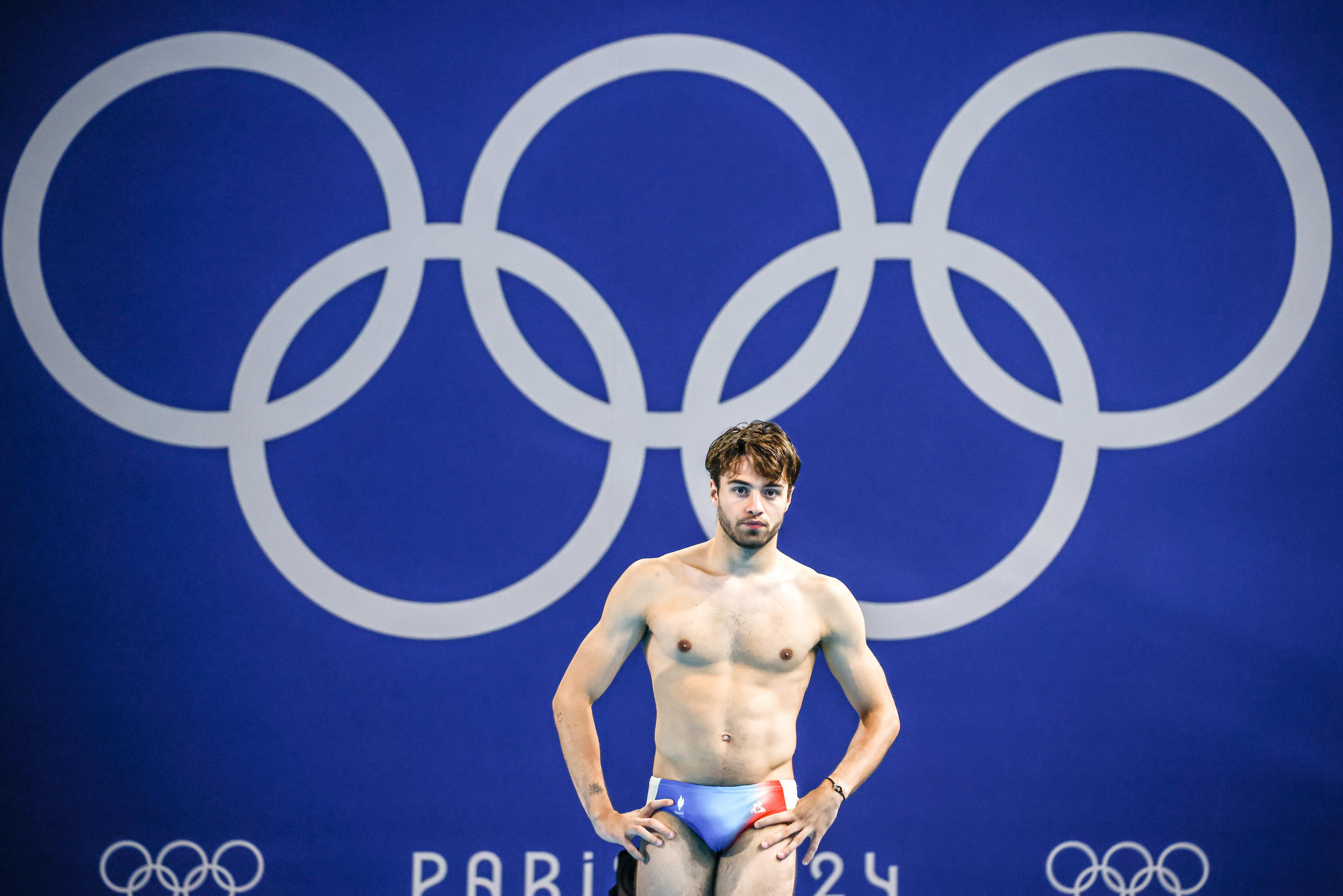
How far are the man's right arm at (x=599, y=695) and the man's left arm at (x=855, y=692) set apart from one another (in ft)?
1.48

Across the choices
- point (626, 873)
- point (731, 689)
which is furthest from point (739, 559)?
point (626, 873)

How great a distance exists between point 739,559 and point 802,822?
0.76 meters

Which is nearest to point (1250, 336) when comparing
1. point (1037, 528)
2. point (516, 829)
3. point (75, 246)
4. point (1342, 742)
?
point (1037, 528)

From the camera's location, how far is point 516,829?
457cm

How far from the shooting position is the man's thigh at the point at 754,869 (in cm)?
303

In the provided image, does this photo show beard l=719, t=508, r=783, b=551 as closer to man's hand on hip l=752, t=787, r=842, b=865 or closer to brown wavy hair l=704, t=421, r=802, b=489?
brown wavy hair l=704, t=421, r=802, b=489

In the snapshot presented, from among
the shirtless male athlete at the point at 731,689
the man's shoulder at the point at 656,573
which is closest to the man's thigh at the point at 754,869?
the shirtless male athlete at the point at 731,689

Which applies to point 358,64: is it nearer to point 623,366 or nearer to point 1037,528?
point 623,366

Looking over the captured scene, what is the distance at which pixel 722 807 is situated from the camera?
10.2ft

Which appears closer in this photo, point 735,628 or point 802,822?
point 802,822

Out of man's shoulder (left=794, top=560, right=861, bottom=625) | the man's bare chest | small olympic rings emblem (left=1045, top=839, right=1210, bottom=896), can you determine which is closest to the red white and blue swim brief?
the man's bare chest

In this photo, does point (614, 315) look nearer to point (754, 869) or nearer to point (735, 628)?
point (735, 628)

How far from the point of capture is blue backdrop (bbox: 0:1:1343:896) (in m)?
4.57

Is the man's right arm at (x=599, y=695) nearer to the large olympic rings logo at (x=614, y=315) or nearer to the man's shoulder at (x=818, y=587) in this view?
the man's shoulder at (x=818, y=587)
